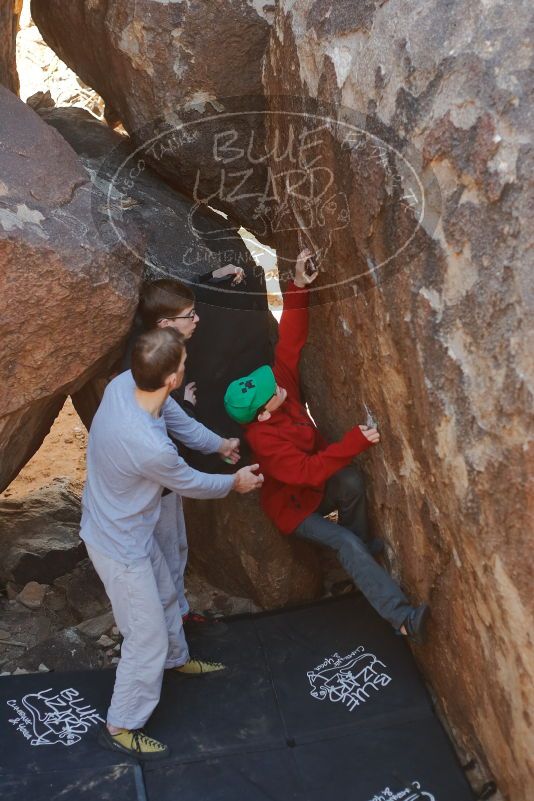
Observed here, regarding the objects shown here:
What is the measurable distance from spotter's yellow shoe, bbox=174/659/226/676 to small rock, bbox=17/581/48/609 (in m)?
1.03

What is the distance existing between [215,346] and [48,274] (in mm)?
722

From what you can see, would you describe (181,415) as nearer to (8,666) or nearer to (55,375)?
(55,375)

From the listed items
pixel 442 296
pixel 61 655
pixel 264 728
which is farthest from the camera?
pixel 61 655

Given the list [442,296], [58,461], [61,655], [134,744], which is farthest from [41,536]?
[442,296]

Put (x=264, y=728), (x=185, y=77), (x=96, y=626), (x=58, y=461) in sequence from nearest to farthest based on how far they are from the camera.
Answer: (x=264, y=728), (x=96, y=626), (x=185, y=77), (x=58, y=461)

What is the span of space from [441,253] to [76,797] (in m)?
2.05

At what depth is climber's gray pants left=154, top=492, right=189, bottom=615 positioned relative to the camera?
3500 millimetres

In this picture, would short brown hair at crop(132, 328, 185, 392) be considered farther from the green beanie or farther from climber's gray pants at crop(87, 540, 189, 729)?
climber's gray pants at crop(87, 540, 189, 729)

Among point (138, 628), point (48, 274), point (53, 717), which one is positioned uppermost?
point (48, 274)

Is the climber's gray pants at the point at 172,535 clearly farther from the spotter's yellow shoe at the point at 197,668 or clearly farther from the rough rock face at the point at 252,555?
the rough rock face at the point at 252,555

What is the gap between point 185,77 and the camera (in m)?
4.25

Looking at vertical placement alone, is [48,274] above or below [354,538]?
above

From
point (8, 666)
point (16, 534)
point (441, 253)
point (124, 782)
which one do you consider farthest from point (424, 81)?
point (16, 534)

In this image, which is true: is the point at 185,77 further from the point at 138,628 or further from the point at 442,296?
the point at 138,628
